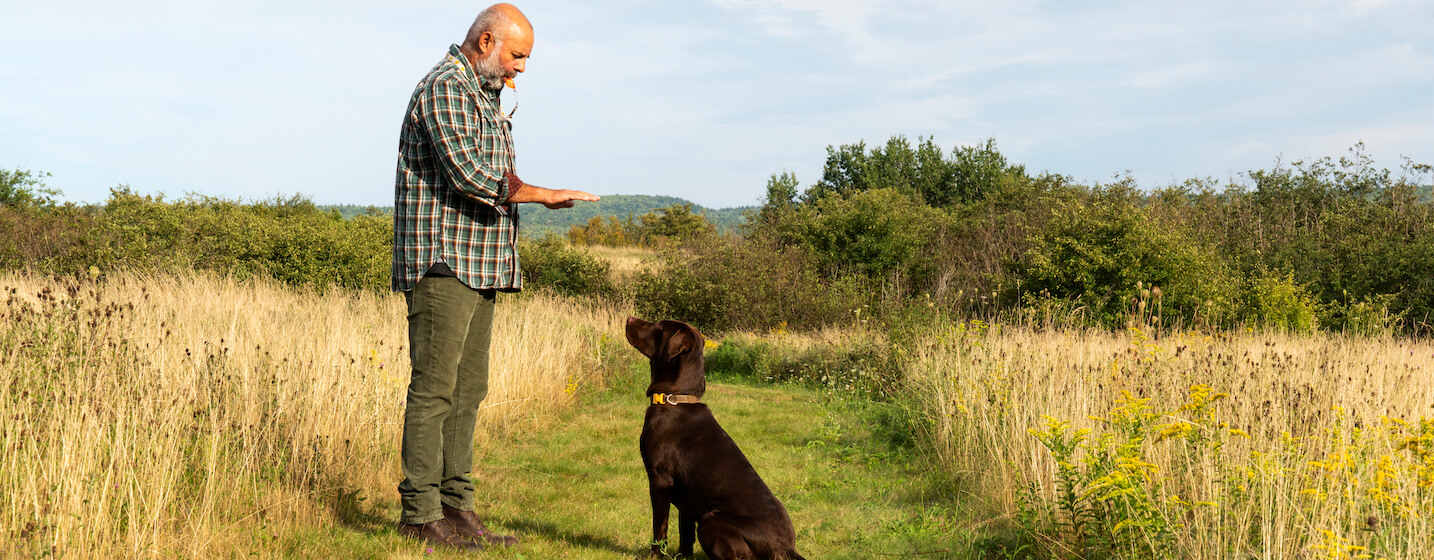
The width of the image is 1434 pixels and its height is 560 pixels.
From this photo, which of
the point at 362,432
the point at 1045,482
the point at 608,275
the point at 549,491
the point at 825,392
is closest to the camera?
the point at 1045,482

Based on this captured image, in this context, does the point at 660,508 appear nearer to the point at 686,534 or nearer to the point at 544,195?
the point at 686,534

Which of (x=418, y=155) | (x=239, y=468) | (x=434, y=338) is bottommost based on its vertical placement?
(x=239, y=468)

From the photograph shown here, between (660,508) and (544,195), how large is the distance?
135cm

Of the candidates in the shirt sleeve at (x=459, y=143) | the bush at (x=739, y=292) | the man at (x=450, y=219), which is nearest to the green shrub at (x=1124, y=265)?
the bush at (x=739, y=292)

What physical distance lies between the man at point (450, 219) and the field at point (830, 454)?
427mm

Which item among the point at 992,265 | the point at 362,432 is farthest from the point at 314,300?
the point at 992,265

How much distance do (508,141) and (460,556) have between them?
169cm

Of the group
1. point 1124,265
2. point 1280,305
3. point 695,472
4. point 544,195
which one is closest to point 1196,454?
point 695,472

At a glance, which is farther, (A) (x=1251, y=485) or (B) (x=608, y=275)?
(B) (x=608, y=275)

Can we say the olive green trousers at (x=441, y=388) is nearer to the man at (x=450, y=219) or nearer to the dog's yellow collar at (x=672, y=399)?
the man at (x=450, y=219)

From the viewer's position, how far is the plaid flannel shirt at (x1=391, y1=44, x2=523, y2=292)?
10.3 feet

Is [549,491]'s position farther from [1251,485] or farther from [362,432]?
[1251,485]

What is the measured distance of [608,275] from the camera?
22266 mm

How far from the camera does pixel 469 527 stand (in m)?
3.59
